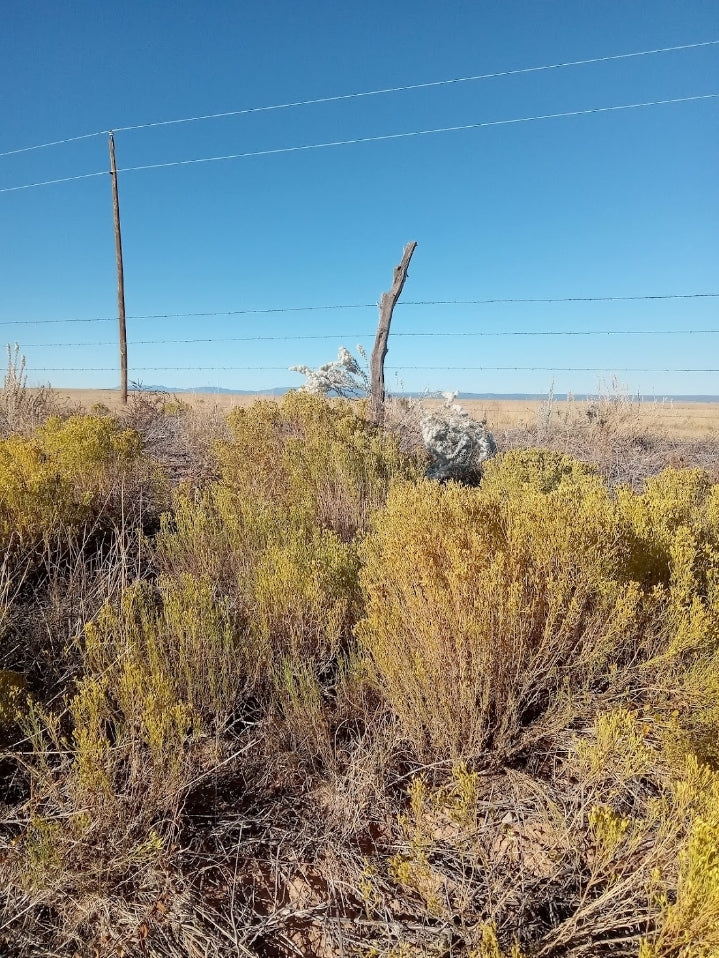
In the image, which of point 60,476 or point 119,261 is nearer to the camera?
point 60,476

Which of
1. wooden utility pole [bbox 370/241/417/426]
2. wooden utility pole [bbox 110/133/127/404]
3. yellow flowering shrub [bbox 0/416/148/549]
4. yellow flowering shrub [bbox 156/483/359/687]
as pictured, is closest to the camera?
yellow flowering shrub [bbox 156/483/359/687]

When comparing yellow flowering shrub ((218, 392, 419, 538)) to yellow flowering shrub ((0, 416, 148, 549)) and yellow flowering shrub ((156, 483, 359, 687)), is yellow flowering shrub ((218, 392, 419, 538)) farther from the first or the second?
yellow flowering shrub ((0, 416, 148, 549))

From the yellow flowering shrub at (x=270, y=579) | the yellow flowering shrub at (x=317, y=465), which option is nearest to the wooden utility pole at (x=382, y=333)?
the yellow flowering shrub at (x=317, y=465)

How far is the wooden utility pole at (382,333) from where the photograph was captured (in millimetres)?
6773

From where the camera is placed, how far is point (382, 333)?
688 cm

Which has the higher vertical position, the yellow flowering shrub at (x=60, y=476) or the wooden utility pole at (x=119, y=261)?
the wooden utility pole at (x=119, y=261)

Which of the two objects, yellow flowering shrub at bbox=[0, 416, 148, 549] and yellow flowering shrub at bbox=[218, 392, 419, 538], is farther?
yellow flowering shrub at bbox=[218, 392, 419, 538]

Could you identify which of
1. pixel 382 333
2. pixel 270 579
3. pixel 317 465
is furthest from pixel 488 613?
pixel 382 333

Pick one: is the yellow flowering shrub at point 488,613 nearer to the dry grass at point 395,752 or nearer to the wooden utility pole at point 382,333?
the dry grass at point 395,752

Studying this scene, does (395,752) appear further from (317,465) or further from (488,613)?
(317,465)

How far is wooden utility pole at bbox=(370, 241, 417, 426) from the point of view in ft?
22.2

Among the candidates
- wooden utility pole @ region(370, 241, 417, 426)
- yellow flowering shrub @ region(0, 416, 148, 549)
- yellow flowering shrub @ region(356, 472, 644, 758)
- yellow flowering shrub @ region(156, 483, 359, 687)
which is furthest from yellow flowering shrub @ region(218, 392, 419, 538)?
wooden utility pole @ region(370, 241, 417, 426)

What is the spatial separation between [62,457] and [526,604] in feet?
11.1

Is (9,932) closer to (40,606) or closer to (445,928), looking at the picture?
(445,928)
